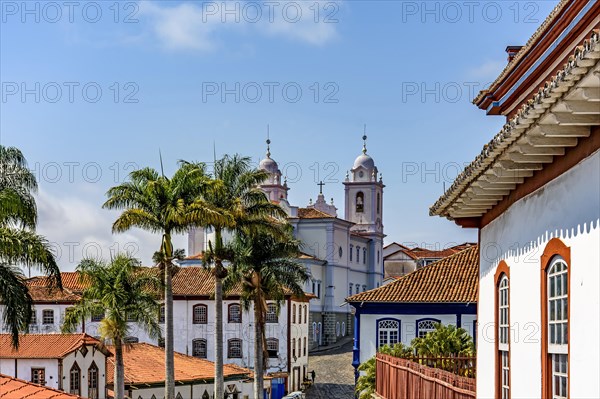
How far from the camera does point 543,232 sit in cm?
1093

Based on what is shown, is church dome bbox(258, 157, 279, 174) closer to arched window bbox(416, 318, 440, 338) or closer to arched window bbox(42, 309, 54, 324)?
arched window bbox(42, 309, 54, 324)

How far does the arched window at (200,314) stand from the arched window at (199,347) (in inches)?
42.1

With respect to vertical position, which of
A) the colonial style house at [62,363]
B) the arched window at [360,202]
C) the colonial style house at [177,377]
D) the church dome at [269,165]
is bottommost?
the colonial style house at [177,377]

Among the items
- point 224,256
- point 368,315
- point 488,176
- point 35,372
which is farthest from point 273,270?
point 488,176

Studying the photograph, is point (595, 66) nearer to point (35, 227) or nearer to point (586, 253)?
point (586, 253)

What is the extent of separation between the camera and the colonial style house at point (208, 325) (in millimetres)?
62938

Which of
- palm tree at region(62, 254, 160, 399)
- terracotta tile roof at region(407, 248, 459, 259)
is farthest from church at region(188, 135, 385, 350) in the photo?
palm tree at region(62, 254, 160, 399)

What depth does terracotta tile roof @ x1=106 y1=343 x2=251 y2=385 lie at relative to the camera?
49.1 meters

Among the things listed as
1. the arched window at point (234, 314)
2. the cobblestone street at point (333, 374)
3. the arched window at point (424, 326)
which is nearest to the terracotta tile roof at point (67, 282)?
the arched window at point (234, 314)

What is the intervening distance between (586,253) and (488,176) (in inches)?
113

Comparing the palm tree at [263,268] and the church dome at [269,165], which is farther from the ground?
the church dome at [269,165]

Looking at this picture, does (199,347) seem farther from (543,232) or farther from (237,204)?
(543,232)

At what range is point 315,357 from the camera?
7488 cm

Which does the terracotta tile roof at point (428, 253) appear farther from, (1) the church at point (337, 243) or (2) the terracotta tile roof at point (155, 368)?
(2) the terracotta tile roof at point (155, 368)
